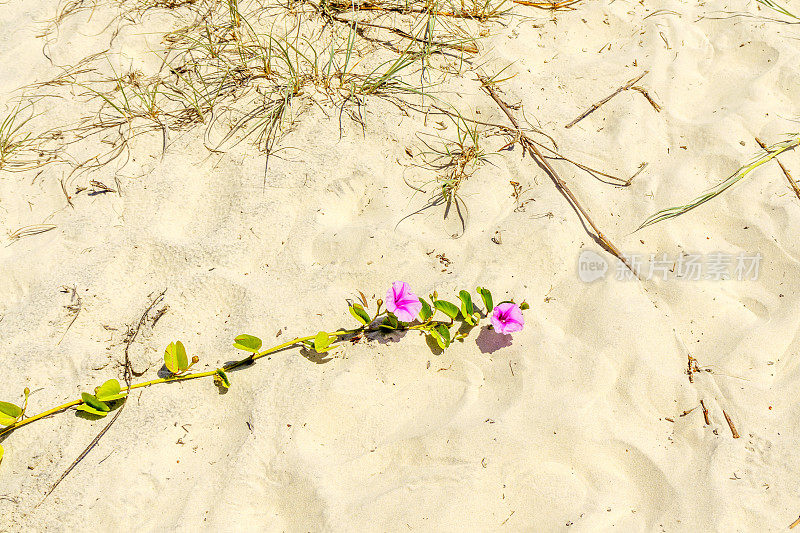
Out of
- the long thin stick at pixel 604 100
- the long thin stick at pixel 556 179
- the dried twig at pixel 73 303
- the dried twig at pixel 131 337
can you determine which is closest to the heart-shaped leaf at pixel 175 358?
the dried twig at pixel 131 337

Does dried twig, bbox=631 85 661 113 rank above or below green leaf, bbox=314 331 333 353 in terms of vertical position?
above

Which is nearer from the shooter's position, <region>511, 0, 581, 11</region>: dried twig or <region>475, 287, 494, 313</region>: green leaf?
<region>475, 287, 494, 313</region>: green leaf

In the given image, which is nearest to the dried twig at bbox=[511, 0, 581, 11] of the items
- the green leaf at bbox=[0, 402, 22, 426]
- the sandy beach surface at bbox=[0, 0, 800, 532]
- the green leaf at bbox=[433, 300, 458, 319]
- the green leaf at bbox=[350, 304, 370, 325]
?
the sandy beach surface at bbox=[0, 0, 800, 532]

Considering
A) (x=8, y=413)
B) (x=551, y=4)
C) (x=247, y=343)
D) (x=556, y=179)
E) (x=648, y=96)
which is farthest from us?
(x=551, y=4)

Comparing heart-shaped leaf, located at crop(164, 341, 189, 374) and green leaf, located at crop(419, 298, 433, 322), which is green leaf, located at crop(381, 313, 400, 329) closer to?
green leaf, located at crop(419, 298, 433, 322)

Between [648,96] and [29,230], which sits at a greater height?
[29,230]

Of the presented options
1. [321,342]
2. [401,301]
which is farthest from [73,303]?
[401,301]

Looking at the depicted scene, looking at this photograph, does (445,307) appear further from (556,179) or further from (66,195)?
(66,195)
